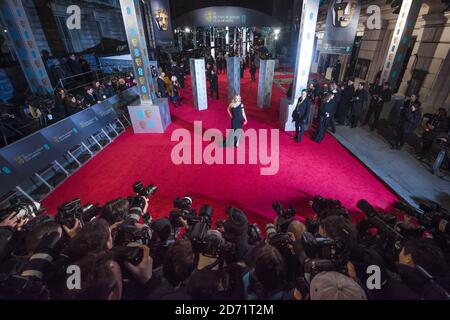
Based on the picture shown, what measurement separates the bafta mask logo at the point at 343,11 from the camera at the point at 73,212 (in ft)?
36.5

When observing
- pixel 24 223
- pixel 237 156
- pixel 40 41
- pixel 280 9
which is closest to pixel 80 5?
pixel 40 41

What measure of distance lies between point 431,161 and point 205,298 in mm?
7394

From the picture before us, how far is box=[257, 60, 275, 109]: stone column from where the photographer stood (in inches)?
405

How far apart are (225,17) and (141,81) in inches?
476

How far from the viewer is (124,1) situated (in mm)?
6734

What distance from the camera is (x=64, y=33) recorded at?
1462cm

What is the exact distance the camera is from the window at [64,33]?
46.6 ft

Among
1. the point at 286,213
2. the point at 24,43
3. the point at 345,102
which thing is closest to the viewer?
the point at 286,213

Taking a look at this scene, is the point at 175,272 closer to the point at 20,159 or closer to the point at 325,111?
the point at 20,159

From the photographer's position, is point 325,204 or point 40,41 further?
point 40,41

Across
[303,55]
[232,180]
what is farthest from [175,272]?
[303,55]

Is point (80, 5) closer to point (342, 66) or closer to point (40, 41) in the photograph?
point (40, 41)

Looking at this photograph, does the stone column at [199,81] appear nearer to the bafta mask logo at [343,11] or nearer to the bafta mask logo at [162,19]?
the bafta mask logo at [162,19]
